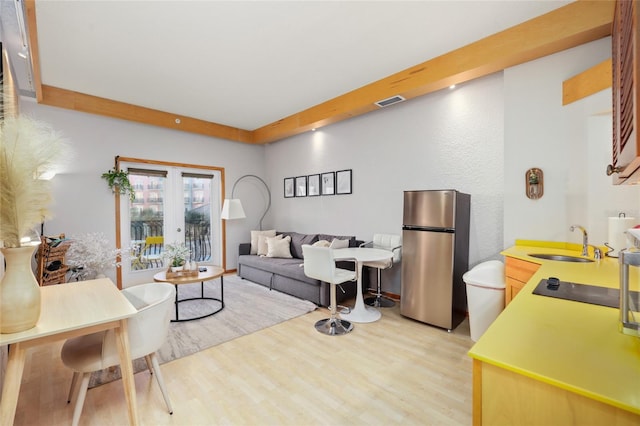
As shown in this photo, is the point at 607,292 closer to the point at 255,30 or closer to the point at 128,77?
the point at 255,30

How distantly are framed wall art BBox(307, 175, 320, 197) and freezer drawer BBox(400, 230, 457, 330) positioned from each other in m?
2.35

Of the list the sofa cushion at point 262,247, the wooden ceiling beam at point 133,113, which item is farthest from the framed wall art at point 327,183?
the wooden ceiling beam at point 133,113

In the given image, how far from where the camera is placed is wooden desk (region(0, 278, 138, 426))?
4.38ft

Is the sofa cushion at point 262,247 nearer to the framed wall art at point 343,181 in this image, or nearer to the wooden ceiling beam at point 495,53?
the framed wall art at point 343,181

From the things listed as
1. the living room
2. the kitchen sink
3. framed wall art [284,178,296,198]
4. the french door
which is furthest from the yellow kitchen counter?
framed wall art [284,178,296,198]

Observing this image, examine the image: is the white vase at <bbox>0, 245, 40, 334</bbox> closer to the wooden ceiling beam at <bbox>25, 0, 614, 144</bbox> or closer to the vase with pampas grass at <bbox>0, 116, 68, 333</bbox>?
the vase with pampas grass at <bbox>0, 116, 68, 333</bbox>

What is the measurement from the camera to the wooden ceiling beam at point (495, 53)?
7.93ft

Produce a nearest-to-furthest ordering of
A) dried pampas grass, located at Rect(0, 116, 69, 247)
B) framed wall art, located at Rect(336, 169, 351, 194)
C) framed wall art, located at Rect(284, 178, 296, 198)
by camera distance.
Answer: dried pampas grass, located at Rect(0, 116, 69, 247) → framed wall art, located at Rect(336, 169, 351, 194) → framed wall art, located at Rect(284, 178, 296, 198)

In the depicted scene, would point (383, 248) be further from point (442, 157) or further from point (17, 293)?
point (17, 293)

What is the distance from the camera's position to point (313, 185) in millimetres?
5520

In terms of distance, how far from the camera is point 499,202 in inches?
130

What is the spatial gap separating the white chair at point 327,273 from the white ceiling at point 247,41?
2150 millimetres

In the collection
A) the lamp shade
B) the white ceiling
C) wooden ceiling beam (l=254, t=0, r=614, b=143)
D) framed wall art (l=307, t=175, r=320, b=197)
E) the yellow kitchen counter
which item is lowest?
the yellow kitchen counter

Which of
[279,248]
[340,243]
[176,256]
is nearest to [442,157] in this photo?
[340,243]
